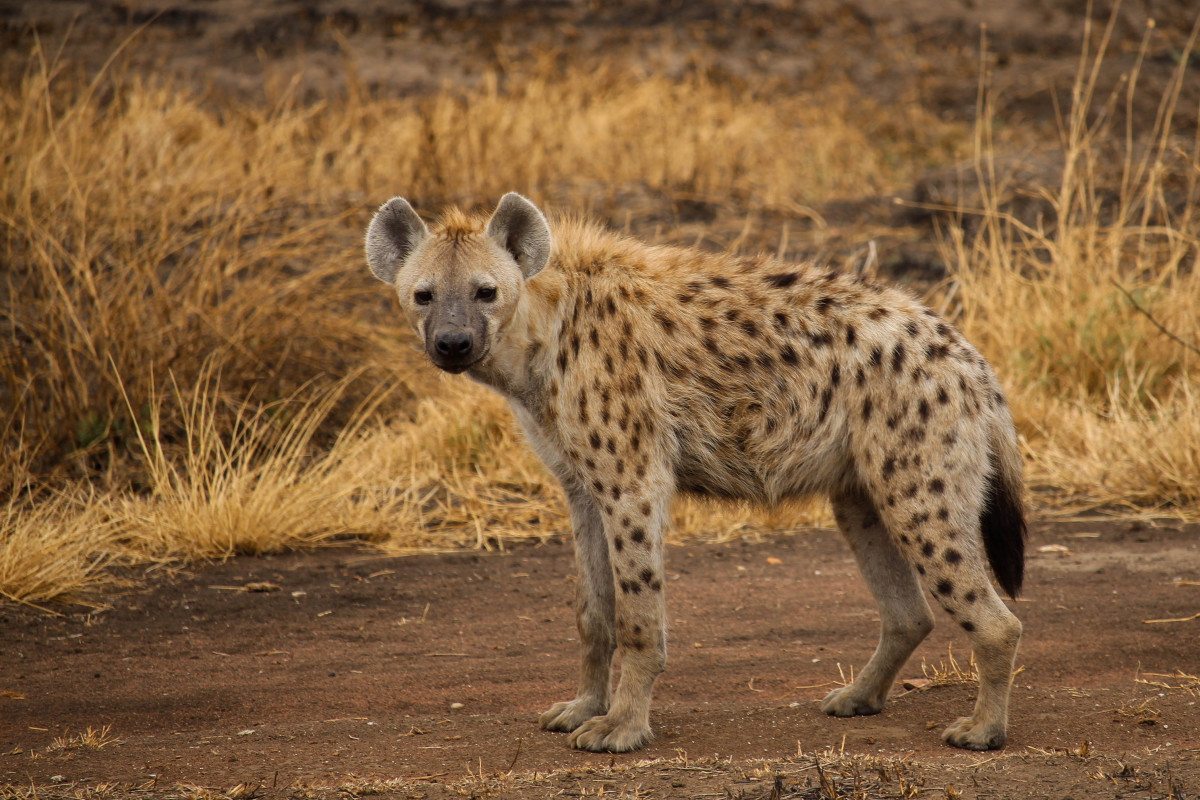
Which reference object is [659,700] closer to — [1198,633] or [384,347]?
[1198,633]

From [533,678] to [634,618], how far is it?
2.70ft

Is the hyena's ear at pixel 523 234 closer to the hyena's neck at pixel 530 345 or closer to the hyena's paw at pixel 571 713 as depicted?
the hyena's neck at pixel 530 345

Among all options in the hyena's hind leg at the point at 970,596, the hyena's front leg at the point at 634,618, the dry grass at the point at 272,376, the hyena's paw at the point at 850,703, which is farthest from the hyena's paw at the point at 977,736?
the dry grass at the point at 272,376

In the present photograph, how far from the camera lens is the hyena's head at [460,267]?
3348 mm

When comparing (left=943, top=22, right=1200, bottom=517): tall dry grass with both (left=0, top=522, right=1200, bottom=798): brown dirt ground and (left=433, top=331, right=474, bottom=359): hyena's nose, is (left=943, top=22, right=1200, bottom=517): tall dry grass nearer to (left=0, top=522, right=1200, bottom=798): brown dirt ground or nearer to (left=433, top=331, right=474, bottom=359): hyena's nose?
(left=0, top=522, right=1200, bottom=798): brown dirt ground

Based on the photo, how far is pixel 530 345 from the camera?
3523mm

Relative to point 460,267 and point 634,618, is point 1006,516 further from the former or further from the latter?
point 460,267

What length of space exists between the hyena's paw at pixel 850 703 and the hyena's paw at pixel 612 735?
22.2 inches

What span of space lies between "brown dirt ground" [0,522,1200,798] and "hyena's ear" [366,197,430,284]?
1.32 meters

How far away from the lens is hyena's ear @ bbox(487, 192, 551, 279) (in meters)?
3.46

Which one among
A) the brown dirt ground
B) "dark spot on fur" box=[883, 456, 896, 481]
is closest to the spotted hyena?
"dark spot on fur" box=[883, 456, 896, 481]

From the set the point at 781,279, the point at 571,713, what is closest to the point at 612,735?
the point at 571,713

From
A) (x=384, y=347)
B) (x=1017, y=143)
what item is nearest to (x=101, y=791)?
(x=384, y=347)

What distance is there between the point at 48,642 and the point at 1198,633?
3.97 metres
